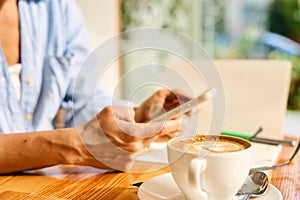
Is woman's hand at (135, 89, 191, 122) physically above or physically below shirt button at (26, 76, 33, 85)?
below

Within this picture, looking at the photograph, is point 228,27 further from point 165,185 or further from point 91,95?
point 165,185

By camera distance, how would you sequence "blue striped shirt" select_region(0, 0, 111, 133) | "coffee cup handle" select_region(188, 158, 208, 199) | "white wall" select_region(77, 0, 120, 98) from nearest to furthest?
"coffee cup handle" select_region(188, 158, 208, 199), "blue striped shirt" select_region(0, 0, 111, 133), "white wall" select_region(77, 0, 120, 98)

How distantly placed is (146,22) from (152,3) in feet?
0.51

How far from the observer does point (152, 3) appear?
3.16 metres

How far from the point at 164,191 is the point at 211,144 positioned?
126mm

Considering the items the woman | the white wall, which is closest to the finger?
the woman

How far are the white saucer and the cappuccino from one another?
98 mm

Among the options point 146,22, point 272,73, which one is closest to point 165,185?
point 272,73

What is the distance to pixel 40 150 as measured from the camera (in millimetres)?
865

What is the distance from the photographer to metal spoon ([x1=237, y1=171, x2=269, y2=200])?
699 millimetres

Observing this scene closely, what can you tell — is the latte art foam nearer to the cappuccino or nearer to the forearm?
the cappuccino

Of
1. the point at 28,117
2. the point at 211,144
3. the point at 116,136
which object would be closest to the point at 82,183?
the point at 116,136

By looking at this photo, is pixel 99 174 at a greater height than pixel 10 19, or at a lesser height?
lesser

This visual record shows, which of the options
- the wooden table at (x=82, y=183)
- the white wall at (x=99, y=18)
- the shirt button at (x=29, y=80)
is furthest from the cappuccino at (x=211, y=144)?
the white wall at (x=99, y=18)
